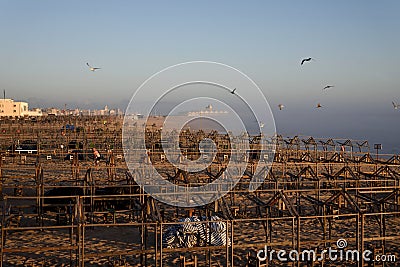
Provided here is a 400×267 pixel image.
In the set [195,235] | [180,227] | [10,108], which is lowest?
[195,235]

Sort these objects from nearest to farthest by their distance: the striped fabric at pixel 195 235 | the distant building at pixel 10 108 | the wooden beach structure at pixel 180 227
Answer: the wooden beach structure at pixel 180 227
the striped fabric at pixel 195 235
the distant building at pixel 10 108

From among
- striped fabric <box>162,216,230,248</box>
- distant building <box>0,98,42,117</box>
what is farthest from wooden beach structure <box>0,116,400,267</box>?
distant building <box>0,98,42,117</box>

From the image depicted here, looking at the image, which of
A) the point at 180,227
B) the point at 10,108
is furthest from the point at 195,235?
the point at 10,108

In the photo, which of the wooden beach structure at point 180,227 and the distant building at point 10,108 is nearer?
the wooden beach structure at point 180,227

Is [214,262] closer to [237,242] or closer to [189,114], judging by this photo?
[237,242]

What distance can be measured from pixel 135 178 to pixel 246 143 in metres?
19.0

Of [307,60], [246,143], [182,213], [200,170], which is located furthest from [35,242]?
[246,143]

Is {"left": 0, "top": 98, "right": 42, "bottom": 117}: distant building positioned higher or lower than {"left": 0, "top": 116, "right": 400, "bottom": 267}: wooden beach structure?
higher

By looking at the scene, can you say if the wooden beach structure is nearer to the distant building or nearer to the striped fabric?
the striped fabric

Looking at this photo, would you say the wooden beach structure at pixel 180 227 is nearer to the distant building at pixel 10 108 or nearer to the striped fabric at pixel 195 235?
the striped fabric at pixel 195 235

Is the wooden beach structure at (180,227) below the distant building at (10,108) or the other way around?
below

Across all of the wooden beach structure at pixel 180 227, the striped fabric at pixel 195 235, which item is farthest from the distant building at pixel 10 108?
the striped fabric at pixel 195 235

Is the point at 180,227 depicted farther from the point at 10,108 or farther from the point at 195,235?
the point at 10,108

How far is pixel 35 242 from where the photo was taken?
45.2 ft
